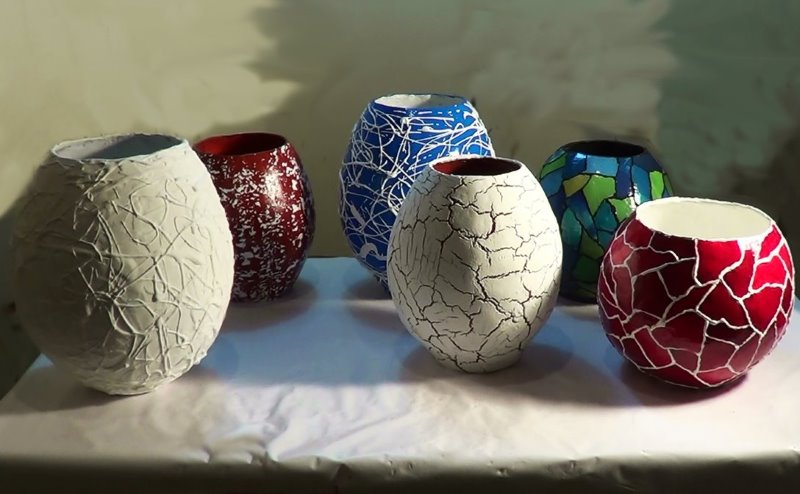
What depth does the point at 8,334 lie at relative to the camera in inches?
37.6

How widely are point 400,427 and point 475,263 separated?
13cm

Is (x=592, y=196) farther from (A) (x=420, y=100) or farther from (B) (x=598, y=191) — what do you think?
(A) (x=420, y=100)

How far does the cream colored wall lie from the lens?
889mm

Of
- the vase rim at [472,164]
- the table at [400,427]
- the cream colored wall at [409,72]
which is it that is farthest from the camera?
the cream colored wall at [409,72]

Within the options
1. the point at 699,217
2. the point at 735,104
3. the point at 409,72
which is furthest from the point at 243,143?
the point at 735,104

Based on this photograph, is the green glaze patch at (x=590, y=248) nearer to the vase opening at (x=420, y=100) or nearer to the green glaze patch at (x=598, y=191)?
the green glaze patch at (x=598, y=191)

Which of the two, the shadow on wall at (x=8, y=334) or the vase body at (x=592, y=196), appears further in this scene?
the shadow on wall at (x=8, y=334)

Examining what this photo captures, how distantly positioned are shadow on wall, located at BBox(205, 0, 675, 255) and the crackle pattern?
0.18m

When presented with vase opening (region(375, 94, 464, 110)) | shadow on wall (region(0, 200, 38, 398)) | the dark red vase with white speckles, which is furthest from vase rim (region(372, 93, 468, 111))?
shadow on wall (region(0, 200, 38, 398))

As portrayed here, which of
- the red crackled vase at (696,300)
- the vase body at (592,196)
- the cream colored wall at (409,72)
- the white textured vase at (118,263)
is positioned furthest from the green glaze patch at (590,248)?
the white textured vase at (118,263)

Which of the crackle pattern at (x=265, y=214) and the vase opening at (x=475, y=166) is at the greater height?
the vase opening at (x=475, y=166)

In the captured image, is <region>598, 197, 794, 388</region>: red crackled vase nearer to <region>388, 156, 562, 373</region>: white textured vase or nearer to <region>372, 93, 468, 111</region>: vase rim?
<region>388, 156, 562, 373</region>: white textured vase

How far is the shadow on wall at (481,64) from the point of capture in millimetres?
891

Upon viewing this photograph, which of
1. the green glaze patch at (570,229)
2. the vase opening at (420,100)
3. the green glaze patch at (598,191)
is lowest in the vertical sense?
the green glaze patch at (570,229)
